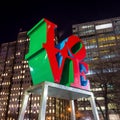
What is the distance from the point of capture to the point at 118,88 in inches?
664

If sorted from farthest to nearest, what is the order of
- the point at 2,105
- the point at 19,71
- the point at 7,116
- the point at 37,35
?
1. the point at 19,71
2. the point at 2,105
3. the point at 7,116
4. the point at 37,35

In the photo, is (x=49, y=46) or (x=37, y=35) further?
(x=37, y=35)

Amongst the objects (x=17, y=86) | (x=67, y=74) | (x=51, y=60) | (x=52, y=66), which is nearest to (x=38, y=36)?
(x=51, y=60)

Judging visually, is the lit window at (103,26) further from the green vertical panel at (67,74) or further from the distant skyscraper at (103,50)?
the green vertical panel at (67,74)

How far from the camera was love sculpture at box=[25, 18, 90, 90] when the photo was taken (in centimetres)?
530

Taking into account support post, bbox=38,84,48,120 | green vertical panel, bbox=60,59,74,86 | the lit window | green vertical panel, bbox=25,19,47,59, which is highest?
the lit window

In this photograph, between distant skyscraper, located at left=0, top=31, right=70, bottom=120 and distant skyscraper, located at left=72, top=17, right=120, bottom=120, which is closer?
distant skyscraper, located at left=72, top=17, right=120, bottom=120

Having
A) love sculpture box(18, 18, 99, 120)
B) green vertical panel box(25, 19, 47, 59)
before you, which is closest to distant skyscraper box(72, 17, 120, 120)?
love sculpture box(18, 18, 99, 120)

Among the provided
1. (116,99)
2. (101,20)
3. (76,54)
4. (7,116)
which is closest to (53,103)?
(7,116)

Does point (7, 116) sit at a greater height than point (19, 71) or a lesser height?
lesser

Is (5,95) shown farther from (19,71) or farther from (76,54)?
(76,54)

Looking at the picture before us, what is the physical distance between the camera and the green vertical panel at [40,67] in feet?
17.4

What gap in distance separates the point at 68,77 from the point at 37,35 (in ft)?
5.73

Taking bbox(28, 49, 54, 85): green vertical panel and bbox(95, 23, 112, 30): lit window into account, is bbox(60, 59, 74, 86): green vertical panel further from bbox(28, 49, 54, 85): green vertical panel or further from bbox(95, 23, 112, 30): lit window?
bbox(95, 23, 112, 30): lit window
